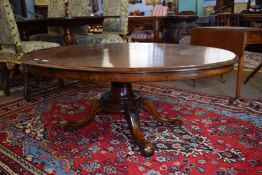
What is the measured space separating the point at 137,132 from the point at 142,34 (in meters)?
3.74

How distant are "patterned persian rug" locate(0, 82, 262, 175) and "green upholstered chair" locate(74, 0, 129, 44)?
1.10m

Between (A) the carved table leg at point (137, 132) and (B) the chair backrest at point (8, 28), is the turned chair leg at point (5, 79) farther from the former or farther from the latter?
(A) the carved table leg at point (137, 132)

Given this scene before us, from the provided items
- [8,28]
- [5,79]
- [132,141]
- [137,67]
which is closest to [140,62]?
[137,67]

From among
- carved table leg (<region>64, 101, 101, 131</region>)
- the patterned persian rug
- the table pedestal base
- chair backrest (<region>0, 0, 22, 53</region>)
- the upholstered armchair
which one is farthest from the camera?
the upholstered armchair

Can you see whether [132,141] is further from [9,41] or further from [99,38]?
[99,38]

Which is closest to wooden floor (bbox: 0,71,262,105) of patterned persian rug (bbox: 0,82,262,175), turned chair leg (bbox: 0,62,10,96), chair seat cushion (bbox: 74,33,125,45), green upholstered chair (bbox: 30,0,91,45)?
turned chair leg (bbox: 0,62,10,96)

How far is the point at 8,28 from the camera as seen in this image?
2.15 metres

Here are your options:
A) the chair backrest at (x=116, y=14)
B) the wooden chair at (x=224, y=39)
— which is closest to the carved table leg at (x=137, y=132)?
the wooden chair at (x=224, y=39)

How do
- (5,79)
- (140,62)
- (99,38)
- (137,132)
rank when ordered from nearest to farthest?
(140,62) → (137,132) → (5,79) → (99,38)

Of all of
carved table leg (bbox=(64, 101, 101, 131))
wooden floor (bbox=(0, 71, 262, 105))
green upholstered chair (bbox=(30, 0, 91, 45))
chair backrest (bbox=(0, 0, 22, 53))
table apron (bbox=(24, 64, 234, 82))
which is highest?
green upholstered chair (bbox=(30, 0, 91, 45))

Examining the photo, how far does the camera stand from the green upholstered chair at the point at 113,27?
299 cm

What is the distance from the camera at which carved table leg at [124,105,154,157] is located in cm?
128

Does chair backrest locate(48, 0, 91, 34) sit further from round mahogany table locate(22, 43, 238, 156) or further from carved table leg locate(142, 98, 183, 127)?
round mahogany table locate(22, 43, 238, 156)

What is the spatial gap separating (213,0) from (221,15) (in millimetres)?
3409
